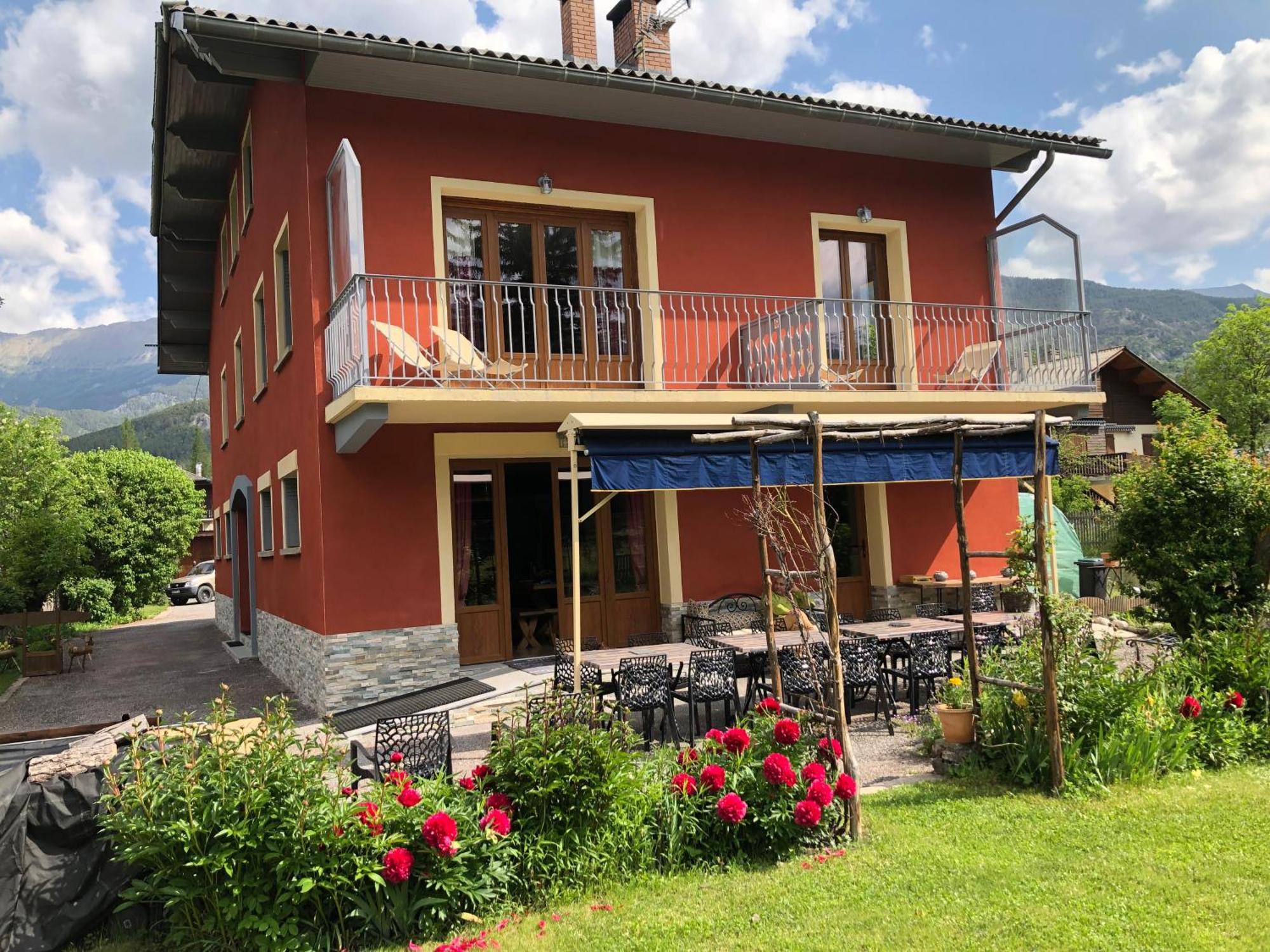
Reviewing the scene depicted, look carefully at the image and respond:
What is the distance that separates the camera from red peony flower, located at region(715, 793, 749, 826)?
183 inches

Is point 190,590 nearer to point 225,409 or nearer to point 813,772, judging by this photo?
point 225,409

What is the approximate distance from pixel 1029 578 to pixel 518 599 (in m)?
6.07

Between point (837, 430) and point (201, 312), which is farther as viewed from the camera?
point (201, 312)

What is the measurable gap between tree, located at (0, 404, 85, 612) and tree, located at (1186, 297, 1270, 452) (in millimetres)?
46579

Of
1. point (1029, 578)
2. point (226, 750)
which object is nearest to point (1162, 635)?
point (1029, 578)

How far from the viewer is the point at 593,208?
433 inches

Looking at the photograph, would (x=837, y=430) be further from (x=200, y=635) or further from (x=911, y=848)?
(x=200, y=635)

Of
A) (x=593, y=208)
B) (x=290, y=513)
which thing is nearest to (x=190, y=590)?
(x=290, y=513)

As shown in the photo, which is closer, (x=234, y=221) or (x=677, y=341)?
(x=677, y=341)

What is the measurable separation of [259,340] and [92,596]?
12.8m

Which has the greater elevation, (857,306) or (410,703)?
(857,306)

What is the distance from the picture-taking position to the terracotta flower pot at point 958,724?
633 cm

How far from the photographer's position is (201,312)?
21.4 metres

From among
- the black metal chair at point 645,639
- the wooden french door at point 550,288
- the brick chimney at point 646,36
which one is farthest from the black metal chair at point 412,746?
the brick chimney at point 646,36
